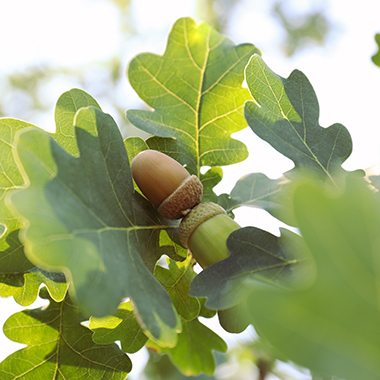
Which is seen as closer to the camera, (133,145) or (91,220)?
(91,220)

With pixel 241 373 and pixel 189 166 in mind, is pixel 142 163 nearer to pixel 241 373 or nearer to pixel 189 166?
pixel 189 166

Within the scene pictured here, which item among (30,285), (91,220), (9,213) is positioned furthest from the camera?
(30,285)

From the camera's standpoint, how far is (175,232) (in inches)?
25.6

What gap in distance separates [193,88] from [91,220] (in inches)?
14.4

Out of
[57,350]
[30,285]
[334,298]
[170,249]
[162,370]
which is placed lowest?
[162,370]

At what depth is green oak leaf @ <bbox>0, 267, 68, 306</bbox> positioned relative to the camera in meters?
0.66

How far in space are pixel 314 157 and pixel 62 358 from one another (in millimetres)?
553

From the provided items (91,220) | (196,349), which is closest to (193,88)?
(91,220)

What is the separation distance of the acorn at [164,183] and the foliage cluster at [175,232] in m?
0.02

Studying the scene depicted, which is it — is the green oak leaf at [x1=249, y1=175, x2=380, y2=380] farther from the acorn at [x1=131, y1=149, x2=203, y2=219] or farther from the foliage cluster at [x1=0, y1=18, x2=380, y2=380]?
the acorn at [x1=131, y1=149, x2=203, y2=219]

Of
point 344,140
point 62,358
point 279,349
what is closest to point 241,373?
point 62,358

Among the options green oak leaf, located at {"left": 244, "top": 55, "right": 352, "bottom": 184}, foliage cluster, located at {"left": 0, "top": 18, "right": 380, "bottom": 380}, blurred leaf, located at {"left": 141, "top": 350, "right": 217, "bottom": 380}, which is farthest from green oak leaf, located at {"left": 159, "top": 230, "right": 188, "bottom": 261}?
blurred leaf, located at {"left": 141, "top": 350, "right": 217, "bottom": 380}

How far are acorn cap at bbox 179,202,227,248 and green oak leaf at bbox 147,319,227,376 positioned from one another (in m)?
0.21

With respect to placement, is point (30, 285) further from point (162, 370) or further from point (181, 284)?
point (162, 370)
